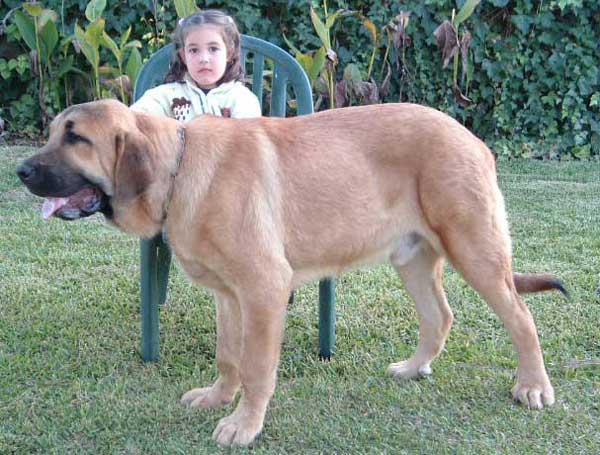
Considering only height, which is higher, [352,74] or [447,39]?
[447,39]

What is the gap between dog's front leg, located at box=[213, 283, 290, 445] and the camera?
3143mm

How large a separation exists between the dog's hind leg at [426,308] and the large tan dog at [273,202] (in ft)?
0.40

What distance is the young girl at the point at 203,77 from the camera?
4.06 m

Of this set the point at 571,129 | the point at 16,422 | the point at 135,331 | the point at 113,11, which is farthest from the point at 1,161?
the point at 571,129

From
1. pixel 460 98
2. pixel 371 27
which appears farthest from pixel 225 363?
pixel 460 98

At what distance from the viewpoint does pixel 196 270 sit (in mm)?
3217

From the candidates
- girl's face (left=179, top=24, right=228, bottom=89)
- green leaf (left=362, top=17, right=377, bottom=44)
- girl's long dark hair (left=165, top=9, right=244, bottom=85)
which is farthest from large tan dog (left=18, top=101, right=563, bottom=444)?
green leaf (left=362, top=17, right=377, bottom=44)

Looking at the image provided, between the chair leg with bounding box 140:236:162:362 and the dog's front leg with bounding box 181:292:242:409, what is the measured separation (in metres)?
0.50

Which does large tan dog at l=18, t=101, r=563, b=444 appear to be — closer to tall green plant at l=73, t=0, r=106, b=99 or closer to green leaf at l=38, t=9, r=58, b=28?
tall green plant at l=73, t=0, r=106, b=99

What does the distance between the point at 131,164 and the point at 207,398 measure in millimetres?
1216

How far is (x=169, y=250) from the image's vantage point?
4.22 meters

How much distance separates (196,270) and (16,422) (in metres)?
1.07

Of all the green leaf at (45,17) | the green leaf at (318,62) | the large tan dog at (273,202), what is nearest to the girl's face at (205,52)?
the large tan dog at (273,202)

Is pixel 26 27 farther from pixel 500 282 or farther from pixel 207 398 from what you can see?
pixel 500 282
